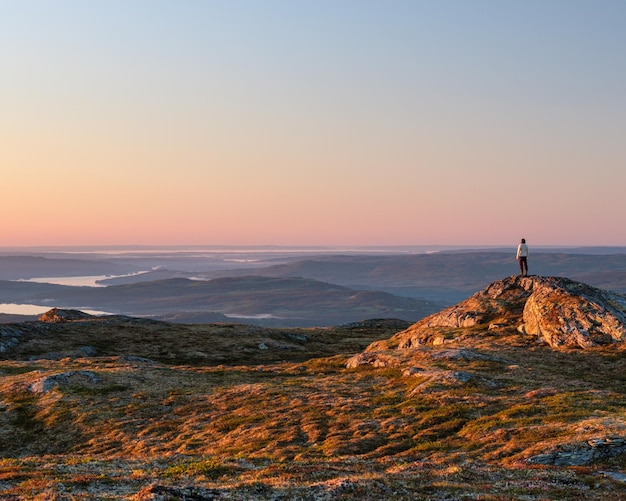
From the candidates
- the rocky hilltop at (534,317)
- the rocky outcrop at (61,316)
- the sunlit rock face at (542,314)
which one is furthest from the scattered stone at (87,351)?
the sunlit rock face at (542,314)

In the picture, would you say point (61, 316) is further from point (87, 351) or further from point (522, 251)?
point (522, 251)

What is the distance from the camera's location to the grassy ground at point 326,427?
965 inches

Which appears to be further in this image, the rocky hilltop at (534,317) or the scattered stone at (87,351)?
the scattered stone at (87,351)

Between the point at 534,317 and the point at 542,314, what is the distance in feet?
4.81

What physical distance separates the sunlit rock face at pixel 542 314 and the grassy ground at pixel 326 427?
327 cm

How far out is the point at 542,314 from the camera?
6331 cm

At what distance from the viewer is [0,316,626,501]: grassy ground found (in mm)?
24500

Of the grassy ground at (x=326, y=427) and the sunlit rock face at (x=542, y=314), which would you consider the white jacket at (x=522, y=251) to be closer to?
the sunlit rock face at (x=542, y=314)

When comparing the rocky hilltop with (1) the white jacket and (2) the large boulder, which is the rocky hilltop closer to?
(2) the large boulder

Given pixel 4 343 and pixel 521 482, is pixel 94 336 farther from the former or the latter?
pixel 521 482

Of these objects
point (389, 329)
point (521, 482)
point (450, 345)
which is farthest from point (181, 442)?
point (389, 329)

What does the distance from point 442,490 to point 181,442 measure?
23762mm

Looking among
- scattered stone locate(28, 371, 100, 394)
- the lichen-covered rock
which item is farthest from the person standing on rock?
scattered stone locate(28, 371, 100, 394)

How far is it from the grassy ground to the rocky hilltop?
289cm
